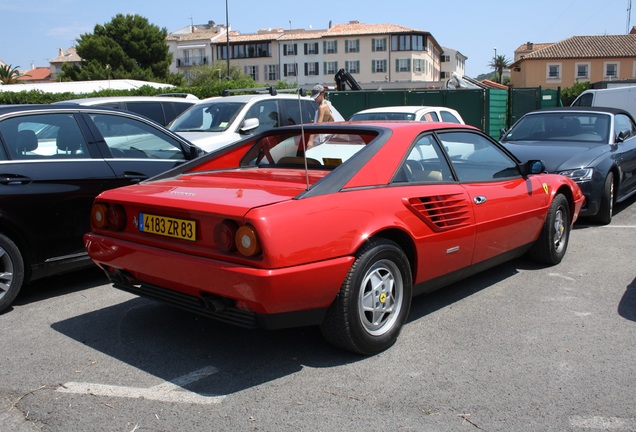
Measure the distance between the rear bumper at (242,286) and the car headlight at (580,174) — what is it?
532 centimetres

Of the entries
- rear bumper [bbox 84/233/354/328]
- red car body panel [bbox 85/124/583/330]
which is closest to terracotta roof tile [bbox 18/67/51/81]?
red car body panel [bbox 85/124/583/330]

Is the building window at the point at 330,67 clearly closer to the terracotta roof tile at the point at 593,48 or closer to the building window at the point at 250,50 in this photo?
the building window at the point at 250,50

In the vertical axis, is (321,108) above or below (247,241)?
above

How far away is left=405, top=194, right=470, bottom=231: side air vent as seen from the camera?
4195mm

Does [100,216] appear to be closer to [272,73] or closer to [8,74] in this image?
[8,74]

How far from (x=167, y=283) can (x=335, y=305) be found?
3.41 feet

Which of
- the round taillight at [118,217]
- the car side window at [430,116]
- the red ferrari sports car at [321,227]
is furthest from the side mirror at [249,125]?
the round taillight at [118,217]

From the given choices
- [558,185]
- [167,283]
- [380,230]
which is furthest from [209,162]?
[558,185]

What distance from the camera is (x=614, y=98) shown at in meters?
18.3

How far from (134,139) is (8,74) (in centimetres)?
8619

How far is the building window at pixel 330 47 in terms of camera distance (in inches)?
3693

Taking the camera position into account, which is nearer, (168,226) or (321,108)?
(168,226)

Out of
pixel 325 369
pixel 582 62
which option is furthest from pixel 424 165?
pixel 582 62

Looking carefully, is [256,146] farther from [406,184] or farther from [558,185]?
[558,185]
